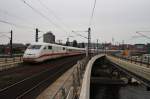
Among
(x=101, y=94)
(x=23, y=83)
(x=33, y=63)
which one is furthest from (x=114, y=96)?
(x=23, y=83)

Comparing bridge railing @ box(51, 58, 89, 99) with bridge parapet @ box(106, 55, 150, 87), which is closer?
bridge railing @ box(51, 58, 89, 99)

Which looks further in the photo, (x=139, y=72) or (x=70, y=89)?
(x=139, y=72)

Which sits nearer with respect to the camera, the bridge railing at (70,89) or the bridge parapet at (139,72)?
the bridge railing at (70,89)

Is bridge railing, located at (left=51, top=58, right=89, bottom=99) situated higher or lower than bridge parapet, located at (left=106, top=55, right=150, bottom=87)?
higher

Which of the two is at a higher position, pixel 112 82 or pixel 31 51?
pixel 31 51

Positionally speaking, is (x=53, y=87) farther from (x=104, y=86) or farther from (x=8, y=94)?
(x=104, y=86)

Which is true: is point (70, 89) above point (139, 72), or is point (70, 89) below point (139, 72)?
above

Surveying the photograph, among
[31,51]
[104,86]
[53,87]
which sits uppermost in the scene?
[31,51]

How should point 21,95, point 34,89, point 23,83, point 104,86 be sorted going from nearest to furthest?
point 21,95 → point 34,89 → point 23,83 → point 104,86

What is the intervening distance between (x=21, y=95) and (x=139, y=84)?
2856 cm

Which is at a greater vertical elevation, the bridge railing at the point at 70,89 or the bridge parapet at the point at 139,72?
the bridge railing at the point at 70,89

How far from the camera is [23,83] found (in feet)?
51.1

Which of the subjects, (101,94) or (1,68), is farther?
(101,94)

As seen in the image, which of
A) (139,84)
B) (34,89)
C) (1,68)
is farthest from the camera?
(139,84)
